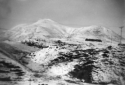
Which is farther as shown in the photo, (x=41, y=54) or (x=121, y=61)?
(x=41, y=54)

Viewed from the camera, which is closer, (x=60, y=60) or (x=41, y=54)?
(x=60, y=60)

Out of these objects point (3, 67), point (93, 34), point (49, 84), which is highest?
point (93, 34)

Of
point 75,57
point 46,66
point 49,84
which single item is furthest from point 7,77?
point 75,57

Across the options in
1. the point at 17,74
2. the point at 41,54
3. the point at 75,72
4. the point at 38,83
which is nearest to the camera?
the point at 38,83

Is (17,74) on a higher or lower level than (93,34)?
lower

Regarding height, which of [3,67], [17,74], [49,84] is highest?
[3,67]

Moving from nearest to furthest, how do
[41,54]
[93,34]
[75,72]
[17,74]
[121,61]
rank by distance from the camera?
[17,74] → [75,72] → [121,61] → [41,54] → [93,34]

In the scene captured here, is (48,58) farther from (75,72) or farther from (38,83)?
(38,83)

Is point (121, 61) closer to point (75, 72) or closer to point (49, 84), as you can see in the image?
point (75, 72)

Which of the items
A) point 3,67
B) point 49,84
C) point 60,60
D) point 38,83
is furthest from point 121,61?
point 3,67
